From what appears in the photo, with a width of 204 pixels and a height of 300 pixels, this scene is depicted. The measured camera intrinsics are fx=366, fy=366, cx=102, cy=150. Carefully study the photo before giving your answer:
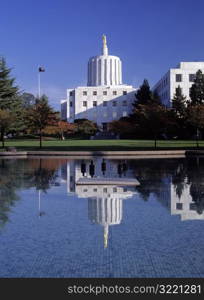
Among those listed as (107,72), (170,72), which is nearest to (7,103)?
(170,72)

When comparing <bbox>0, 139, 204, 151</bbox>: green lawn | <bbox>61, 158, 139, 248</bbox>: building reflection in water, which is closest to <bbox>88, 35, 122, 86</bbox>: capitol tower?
<bbox>0, 139, 204, 151</bbox>: green lawn

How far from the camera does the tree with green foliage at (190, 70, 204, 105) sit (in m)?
57.8

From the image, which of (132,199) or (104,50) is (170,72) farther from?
(132,199)

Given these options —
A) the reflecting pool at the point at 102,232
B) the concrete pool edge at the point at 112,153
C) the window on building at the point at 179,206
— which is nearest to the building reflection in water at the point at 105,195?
the reflecting pool at the point at 102,232

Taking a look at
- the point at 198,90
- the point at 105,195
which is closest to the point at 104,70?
the point at 198,90

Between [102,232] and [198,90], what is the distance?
55793 mm

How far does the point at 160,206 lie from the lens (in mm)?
9141

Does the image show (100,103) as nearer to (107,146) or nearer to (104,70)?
(104,70)

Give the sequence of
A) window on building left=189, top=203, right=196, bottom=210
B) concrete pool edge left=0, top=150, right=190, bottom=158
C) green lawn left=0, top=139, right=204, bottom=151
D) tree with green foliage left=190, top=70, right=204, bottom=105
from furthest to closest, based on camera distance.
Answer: tree with green foliage left=190, top=70, right=204, bottom=105
green lawn left=0, top=139, right=204, bottom=151
concrete pool edge left=0, top=150, right=190, bottom=158
window on building left=189, top=203, right=196, bottom=210

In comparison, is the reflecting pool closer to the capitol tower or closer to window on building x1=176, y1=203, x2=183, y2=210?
window on building x1=176, y1=203, x2=183, y2=210

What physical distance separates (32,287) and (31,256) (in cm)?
109

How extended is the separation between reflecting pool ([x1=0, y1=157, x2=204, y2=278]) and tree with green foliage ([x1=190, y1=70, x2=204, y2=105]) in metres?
48.1

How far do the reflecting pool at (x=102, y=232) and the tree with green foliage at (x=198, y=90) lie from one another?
48106mm

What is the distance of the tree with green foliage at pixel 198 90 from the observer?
57750mm
